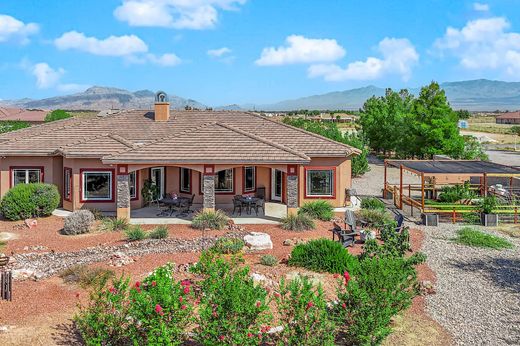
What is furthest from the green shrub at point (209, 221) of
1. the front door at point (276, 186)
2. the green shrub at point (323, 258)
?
the front door at point (276, 186)

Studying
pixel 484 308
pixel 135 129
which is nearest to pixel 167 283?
pixel 484 308

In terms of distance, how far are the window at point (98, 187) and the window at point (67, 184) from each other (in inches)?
32.8

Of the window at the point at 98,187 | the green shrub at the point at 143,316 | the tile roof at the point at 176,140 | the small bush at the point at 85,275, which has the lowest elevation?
the small bush at the point at 85,275

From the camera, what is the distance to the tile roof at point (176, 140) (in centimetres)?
2169

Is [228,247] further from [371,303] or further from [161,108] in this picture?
[161,108]

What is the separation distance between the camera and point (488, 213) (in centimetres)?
2147

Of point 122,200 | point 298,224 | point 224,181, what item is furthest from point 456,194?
point 122,200

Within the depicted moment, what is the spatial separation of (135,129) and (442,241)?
1768 cm

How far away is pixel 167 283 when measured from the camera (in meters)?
8.27

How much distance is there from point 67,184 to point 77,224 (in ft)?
19.5

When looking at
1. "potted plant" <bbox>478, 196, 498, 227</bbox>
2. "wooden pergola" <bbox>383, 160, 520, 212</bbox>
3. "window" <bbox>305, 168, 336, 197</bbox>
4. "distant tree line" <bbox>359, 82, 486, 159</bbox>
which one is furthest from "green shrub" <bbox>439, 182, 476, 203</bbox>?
"distant tree line" <bbox>359, 82, 486, 159</bbox>

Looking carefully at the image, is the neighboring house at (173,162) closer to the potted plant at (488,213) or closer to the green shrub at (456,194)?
the green shrub at (456,194)

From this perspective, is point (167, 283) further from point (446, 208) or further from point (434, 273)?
point (446, 208)

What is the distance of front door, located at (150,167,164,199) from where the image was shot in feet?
82.5
